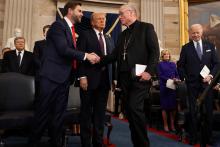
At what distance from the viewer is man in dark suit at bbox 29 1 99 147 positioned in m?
2.91

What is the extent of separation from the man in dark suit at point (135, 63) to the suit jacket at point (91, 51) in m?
0.16

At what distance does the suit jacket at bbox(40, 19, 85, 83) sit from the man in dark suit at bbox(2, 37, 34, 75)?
1.88 m

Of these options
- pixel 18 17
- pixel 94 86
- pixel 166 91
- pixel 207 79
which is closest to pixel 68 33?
pixel 94 86

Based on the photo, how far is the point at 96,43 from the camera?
3.43m

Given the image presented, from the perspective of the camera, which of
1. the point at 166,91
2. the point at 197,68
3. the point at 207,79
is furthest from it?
the point at 166,91

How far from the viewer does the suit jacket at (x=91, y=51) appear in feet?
10.8

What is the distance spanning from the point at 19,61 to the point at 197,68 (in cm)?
283

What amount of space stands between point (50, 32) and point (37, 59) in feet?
5.76

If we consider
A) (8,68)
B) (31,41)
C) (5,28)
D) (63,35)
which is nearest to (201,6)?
(31,41)

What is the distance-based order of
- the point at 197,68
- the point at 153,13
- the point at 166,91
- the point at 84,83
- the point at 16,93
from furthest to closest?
the point at 153,13, the point at 166,91, the point at 197,68, the point at 16,93, the point at 84,83

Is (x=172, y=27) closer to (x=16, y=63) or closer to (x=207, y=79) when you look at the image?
(x=207, y=79)

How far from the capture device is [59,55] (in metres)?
3.00

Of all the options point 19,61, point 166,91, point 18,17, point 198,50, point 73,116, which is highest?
point 18,17

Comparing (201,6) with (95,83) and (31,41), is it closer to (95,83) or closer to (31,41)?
(31,41)
